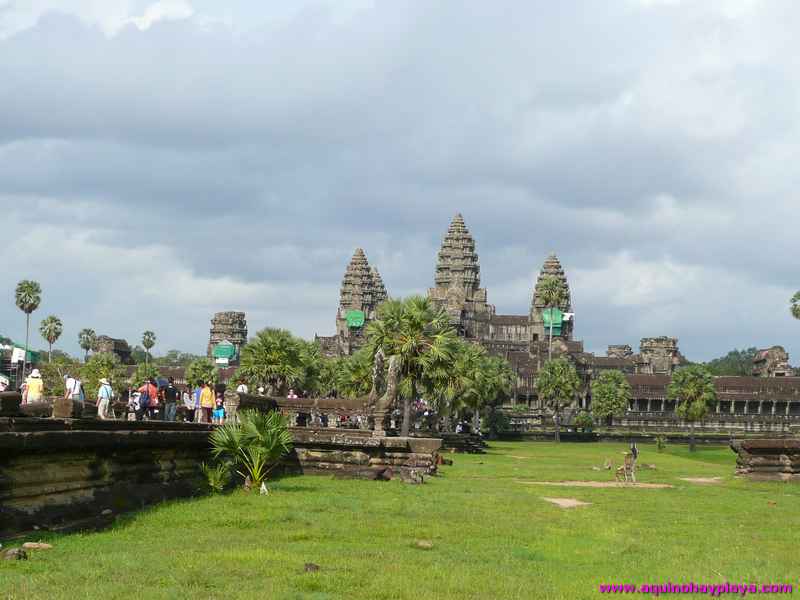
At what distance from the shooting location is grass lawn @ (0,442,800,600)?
414 inches

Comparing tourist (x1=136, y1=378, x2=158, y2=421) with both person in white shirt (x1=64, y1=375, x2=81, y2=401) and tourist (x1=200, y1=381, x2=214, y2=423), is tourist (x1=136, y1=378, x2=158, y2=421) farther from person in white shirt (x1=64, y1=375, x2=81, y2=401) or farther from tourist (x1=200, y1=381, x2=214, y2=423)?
person in white shirt (x1=64, y1=375, x2=81, y2=401)

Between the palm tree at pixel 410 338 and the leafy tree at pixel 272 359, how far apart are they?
14.0 m

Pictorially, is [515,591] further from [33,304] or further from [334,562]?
[33,304]

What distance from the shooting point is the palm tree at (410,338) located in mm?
44281

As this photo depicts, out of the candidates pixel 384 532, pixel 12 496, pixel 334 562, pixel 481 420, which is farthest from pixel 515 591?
pixel 481 420

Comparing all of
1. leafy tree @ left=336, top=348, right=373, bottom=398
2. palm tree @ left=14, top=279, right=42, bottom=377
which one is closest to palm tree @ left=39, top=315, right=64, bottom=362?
palm tree @ left=14, top=279, right=42, bottom=377

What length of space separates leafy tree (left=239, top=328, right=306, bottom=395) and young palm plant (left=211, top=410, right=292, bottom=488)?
38633 millimetres

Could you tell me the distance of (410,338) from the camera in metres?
44.3

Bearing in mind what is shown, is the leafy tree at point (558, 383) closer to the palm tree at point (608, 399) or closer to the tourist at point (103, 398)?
the palm tree at point (608, 399)

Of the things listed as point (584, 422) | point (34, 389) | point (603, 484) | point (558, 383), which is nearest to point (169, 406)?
point (34, 389)

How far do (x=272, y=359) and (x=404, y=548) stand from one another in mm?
46386

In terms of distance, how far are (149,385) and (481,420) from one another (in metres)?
84.3

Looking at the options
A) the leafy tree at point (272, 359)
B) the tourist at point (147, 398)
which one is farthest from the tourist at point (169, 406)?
the leafy tree at point (272, 359)

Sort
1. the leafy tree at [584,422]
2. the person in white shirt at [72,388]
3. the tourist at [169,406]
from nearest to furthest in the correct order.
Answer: the person in white shirt at [72,388], the tourist at [169,406], the leafy tree at [584,422]
